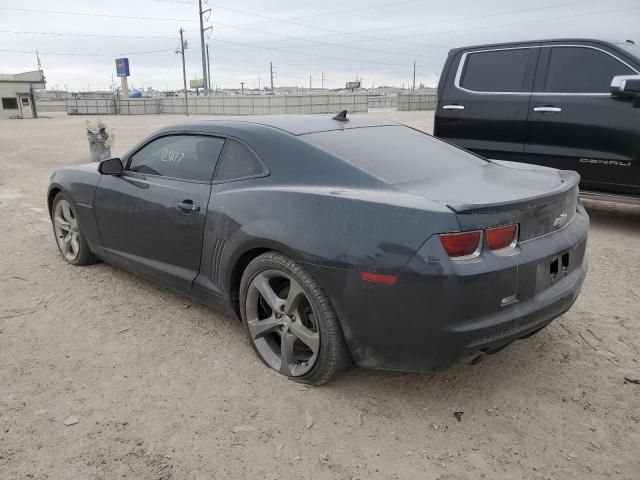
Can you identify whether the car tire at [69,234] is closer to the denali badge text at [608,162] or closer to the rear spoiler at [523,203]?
the rear spoiler at [523,203]

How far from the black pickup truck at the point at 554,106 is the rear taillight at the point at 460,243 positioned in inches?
152

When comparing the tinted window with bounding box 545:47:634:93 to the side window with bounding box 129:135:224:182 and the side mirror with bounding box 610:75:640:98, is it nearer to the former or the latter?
the side mirror with bounding box 610:75:640:98

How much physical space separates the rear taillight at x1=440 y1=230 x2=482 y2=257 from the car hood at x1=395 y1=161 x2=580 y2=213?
0.36 feet

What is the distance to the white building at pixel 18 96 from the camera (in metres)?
42.5

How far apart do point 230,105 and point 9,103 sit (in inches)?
676

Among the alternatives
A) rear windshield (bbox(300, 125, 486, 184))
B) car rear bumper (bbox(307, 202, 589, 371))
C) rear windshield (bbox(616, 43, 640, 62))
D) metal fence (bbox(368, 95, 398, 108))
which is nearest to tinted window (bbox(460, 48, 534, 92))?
rear windshield (bbox(616, 43, 640, 62))

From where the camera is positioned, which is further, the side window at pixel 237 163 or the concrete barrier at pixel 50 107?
the concrete barrier at pixel 50 107

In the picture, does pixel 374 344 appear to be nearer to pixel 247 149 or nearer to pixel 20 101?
pixel 247 149

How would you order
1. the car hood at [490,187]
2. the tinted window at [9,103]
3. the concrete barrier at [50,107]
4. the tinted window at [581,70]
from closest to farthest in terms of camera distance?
the car hood at [490,187]
the tinted window at [581,70]
the tinted window at [9,103]
the concrete barrier at [50,107]

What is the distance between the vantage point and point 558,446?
2426 mm

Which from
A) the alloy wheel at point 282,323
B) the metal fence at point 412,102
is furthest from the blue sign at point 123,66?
the alloy wheel at point 282,323

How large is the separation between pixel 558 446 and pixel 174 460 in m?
1.69

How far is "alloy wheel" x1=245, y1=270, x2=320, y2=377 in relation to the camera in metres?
2.83

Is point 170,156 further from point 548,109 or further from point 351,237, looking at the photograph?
point 548,109
